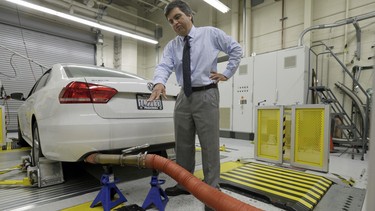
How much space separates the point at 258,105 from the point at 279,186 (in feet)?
6.08

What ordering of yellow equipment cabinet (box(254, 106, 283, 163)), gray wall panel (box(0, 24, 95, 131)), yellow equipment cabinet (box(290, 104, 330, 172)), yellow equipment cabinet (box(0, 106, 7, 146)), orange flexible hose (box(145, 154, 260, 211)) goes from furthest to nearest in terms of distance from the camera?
1. gray wall panel (box(0, 24, 95, 131))
2. yellow equipment cabinet (box(0, 106, 7, 146))
3. yellow equipment cabinet (box(254, 106, 283, 163))
4. yellow equipment cabinet (box(290, 104, 330, 172))
5. orange flexible hose (box(145, 154, 260, 211))

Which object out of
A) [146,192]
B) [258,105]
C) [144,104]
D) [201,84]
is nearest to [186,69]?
[201,84]

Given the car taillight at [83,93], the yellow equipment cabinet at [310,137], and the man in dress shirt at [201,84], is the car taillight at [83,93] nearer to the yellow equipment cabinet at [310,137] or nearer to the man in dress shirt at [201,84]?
the man in dress shirt at [201,84]

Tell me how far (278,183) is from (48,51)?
9.28 meters

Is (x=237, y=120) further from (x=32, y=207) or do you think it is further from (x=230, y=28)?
(x=32, y=207)

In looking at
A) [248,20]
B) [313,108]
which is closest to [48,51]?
[248,20]

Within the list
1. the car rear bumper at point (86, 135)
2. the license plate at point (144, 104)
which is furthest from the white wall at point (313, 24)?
the car rear bumper at point (86, 135)

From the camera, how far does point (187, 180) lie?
1.18 meters

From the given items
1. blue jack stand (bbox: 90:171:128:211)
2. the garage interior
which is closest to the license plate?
the garage interior

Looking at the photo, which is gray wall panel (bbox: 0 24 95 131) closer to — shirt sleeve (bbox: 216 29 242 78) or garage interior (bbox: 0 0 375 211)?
garage interior (bbox: 0 0 375 211)

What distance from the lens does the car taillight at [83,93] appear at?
1.61 meters

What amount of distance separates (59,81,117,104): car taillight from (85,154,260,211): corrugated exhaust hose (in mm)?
443

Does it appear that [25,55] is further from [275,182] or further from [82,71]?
[275,182]

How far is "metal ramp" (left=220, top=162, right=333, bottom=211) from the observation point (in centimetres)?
170
